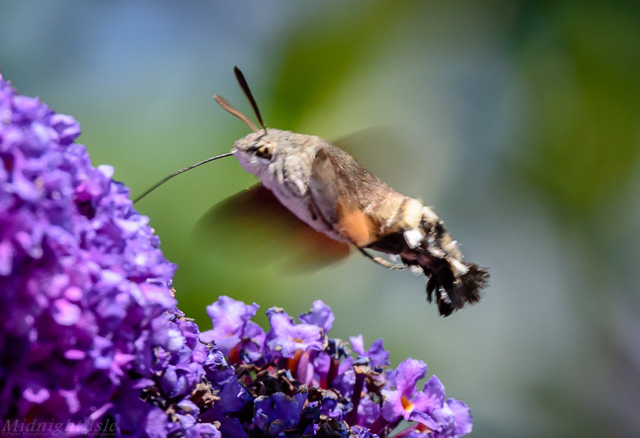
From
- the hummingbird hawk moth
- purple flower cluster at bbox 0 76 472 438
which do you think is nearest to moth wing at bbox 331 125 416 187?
the hummingbird hawk moth

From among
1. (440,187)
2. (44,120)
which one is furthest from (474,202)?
(44,120)

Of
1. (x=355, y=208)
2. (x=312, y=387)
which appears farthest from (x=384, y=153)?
(x=312, y=387)

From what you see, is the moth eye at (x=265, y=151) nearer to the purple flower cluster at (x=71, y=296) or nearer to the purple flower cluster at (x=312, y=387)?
the purple flower cluster at (x=312, y=387)

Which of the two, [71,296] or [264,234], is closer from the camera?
[71,296]

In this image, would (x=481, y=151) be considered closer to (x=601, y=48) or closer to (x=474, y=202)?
(x=474, y=202)

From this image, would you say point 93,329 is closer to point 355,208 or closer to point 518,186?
point 355,208

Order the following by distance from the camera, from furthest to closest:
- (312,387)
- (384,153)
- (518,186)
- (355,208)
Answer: (518,186), (384,153), (355,208), (312,387)
